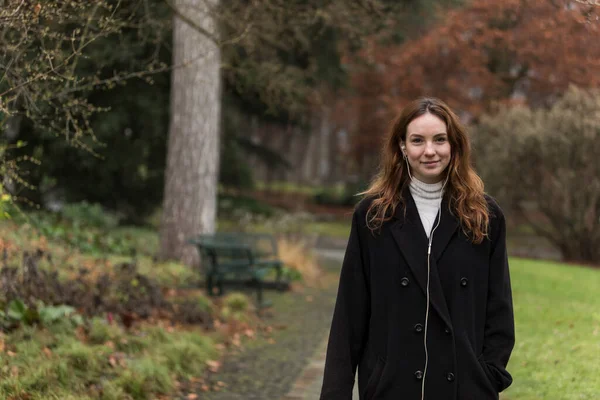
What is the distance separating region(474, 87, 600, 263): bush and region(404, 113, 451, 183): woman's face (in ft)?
39.1

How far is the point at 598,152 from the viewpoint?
1512 cm

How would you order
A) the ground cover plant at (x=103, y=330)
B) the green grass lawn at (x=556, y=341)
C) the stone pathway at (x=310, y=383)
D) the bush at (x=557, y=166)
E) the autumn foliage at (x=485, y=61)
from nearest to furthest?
the green grass lawn at (x=556, y=341), the ground cover plant at (x=103, y=330), the stone pathway at (x=310, y=383), the bush at (x=557, y=166), the autumn foliage at (x=485, y=61)

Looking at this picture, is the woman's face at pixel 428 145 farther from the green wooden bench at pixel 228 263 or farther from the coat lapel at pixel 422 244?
the green wooden bench at pixel 228 263

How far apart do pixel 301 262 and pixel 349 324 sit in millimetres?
11300

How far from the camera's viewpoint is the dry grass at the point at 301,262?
14166 millimetres

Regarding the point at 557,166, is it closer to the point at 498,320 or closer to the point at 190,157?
the point at 190,157

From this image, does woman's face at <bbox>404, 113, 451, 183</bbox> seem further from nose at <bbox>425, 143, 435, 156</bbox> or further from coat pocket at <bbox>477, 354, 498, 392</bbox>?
coat pocket at <bbox>477, 354, 498, 392</bbox>

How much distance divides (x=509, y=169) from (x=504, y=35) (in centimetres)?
719

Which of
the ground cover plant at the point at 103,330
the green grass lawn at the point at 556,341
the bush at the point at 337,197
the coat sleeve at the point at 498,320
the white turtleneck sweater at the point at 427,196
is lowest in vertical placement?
the ground cover plant at the point at 103,330

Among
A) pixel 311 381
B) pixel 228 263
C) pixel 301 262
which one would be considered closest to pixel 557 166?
pixel 301 262

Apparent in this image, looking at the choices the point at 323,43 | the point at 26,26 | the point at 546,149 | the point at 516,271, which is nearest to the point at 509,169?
the point at 546,149

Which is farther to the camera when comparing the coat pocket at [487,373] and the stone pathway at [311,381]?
the stone pathway at [311,381]

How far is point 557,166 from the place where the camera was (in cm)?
1602

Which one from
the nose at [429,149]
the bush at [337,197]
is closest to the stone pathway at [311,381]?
the nose at [429,149]
